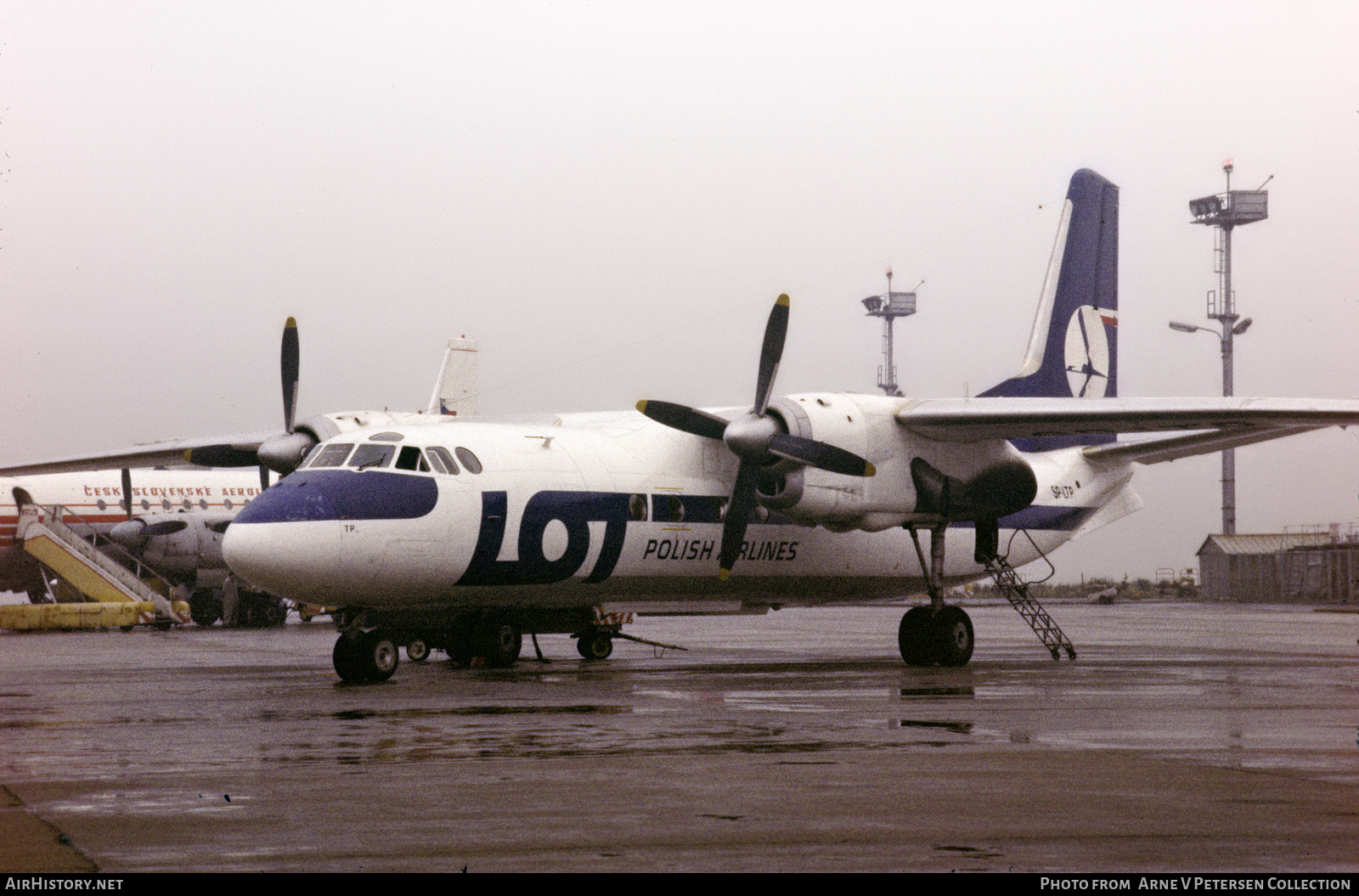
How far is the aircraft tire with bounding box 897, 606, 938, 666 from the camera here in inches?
854

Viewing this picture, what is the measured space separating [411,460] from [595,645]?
644 centimetres

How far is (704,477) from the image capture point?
22.3 meters

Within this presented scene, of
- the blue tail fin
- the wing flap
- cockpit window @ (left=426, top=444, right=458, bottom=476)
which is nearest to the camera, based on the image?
cockpit window @ (left=426, top=444, right=458, bottom=476)

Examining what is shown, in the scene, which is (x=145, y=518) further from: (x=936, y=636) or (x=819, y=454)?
(x=936, y=636)

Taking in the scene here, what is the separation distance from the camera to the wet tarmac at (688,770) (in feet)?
21.5

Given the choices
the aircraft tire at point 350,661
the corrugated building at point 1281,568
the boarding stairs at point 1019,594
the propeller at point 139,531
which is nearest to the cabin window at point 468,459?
the aircraft tire at point 350,661

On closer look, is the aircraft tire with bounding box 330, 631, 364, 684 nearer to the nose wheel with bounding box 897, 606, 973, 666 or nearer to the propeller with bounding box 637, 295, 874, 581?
the propeller with bounding box 637, 295, 874, 581

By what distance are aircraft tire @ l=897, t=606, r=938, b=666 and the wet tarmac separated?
1.33 meters

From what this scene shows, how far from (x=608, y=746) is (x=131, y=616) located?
1200 inches

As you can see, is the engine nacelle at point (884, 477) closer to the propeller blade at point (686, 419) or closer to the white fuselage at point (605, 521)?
the white fuselage at point (605, 521)

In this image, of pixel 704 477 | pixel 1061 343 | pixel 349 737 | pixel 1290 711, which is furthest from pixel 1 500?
pixel 1290 711

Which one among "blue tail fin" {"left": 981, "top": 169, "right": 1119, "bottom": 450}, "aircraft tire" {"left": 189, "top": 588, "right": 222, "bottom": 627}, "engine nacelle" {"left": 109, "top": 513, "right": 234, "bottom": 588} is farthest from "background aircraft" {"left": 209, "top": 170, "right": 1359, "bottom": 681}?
"aircraft tire" {"left": 189, "top": 588, "right": 222, "bottom": 627}

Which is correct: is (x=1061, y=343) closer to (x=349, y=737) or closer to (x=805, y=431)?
(x=805, y=431)

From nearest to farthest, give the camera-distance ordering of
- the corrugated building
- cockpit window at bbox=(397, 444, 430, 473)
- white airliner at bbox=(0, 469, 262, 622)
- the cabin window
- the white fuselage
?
the white fuselage → cockpit window at bbox=(397, 444, 430, 473) → the cabin window → white airliner at bbox=(0, 469, 262, 622) → the corrugated building
